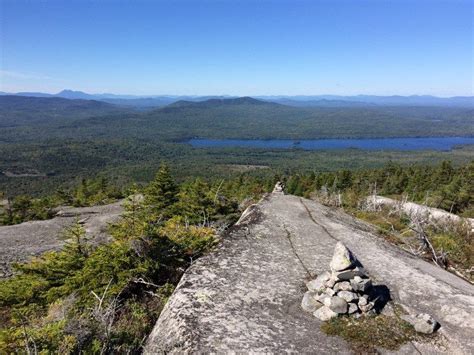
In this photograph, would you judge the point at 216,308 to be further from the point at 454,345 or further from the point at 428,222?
the point at 428,222

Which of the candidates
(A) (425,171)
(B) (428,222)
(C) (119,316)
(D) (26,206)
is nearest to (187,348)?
(C) (119,316)

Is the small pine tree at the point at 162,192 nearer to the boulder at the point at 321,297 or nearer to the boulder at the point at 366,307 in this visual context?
the boulder at the point at 321,297

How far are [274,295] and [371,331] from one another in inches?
63.8

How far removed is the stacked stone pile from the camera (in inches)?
215

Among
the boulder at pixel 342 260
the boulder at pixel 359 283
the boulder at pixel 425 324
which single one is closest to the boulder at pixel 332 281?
the boulder at pixel 342 260

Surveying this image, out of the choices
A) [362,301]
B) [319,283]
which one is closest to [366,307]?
[362,301]

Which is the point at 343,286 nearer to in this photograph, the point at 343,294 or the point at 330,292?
the point at 343,294

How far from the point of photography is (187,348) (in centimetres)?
462

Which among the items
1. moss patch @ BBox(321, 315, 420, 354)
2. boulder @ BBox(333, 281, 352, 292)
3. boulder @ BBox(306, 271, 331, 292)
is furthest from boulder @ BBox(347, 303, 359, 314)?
boulder @ BBox(306, 271, 331, 292)

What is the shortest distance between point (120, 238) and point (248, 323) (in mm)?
4894

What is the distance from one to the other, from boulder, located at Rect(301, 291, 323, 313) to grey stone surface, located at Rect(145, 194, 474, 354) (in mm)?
103

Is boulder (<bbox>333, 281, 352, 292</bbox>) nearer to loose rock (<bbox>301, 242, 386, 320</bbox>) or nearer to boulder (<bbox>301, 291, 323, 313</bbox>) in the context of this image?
loose rock (<bbox>301, 242, 386, 320</bbox>)

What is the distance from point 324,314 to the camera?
5.43 meters

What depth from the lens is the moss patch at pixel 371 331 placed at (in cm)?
496
